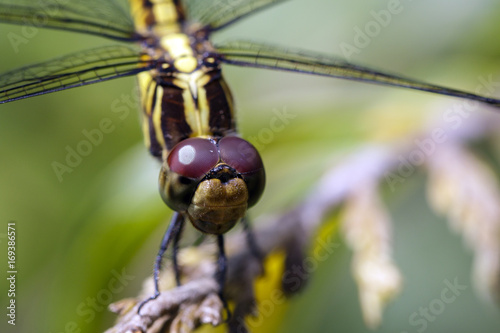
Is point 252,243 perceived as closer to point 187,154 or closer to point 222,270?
point 222,270

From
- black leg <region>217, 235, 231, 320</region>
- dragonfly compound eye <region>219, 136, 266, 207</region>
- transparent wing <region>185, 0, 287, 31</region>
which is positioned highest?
transparent wing <region>185, 0, 287, 31</region>

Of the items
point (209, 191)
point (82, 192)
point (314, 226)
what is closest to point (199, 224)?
point (209, 191)

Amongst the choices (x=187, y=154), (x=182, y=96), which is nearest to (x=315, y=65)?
(x=182, y=96)

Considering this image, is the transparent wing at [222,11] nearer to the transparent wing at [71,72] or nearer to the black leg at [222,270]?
the transparent wing at [71,72]

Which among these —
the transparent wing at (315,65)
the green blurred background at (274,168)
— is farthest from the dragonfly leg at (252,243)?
the transparent wing at (315,65)

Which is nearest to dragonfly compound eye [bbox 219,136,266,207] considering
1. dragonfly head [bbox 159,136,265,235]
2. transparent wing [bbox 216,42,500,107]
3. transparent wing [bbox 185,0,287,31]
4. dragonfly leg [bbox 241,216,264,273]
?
dragonfly head [bbox 159,136,265,235]

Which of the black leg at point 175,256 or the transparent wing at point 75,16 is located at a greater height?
the transparent wing at point 75,16

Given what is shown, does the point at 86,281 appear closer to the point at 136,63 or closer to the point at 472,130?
the point at 136,63

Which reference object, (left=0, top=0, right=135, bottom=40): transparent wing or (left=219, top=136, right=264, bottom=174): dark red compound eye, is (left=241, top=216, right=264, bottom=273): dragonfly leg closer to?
(left=219, top=136, right=264, bottom=174): dark red compound eye
